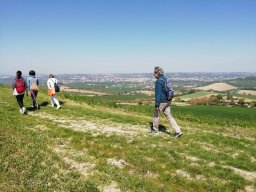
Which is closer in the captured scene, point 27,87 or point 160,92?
point 160,92

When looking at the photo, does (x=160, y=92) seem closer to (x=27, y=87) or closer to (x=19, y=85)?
(x=19, y=85)

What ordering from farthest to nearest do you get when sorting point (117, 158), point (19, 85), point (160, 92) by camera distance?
point (19, 85), point (160, 92), point (117, 158)

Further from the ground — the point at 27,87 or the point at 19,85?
the point at 19,85

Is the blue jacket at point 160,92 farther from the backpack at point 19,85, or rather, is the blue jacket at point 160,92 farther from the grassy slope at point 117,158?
the backpack at point 19,85

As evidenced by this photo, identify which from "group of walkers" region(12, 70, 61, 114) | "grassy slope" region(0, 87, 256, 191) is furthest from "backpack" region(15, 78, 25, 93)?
"grassy slope" region(0, 87, 256, 191)

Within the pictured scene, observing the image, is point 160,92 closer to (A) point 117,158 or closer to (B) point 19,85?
(A) point 117,158

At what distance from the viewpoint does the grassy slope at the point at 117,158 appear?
8.00 m

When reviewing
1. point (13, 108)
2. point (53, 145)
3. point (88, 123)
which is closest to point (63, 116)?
point (88, 123)

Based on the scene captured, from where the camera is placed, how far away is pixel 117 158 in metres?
9.77

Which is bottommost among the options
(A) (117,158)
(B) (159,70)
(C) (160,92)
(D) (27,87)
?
(A) (117,158)

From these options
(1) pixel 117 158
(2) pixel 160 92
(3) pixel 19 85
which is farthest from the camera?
(3) pixel 19 85

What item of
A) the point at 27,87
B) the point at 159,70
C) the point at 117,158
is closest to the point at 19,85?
the point at 27,87

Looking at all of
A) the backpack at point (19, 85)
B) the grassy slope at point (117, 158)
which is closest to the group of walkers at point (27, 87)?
the backpack at point (19, 85)

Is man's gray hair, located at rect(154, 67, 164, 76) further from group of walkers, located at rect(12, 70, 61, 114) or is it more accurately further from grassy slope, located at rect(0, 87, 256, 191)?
group of walkers, located at rect(12, 70, 61, 114)
